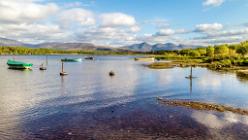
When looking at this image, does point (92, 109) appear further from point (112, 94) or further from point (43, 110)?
point (112, 94)

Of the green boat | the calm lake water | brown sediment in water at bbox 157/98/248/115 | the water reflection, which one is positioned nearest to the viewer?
the calm lake water

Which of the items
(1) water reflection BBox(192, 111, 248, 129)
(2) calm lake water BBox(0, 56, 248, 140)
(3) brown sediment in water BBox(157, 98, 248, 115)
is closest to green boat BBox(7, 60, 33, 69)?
(2) calm lake water BBox(0, 56, 248, 140)

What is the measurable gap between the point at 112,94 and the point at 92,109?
52.2 feet

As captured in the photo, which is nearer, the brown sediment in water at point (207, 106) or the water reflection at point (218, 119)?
the water reflection at point (218, 119)

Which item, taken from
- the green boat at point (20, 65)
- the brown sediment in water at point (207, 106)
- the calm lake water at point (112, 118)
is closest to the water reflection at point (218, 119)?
the calm lake water at point (112, 118)

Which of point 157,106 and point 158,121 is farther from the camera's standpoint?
point 157,106

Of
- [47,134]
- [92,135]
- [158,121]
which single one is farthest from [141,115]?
[47,134]

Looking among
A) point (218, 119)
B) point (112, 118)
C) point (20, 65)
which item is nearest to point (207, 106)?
point (218, 119)

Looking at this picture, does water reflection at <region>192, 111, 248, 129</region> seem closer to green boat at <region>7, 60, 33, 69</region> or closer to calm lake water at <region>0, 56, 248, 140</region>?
calm lake water at <region>0, 56, 248, 140</region>

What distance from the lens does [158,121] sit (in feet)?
129

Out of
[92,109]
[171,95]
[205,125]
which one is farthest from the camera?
[171,95]

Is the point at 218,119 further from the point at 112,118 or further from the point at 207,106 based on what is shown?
the point at 112,118

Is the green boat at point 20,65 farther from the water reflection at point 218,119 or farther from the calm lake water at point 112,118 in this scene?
the water reflection at point 218,119

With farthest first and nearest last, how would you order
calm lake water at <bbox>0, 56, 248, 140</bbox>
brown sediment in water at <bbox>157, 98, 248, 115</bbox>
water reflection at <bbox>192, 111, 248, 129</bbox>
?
brown sediment in water at <bbox>157, 98, 248, 115</bbox> → water reflection at <bbox>192, 111, 248, 129</bbox> → calm lake water at <bbox>0, 56, 248, 140</bbox>
